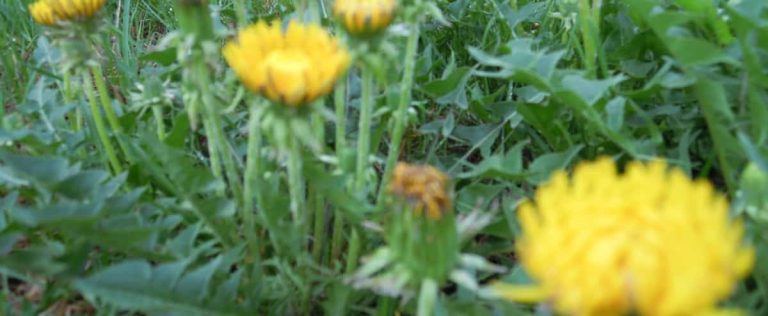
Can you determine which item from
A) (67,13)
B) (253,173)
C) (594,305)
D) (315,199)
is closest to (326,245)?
(315,199)

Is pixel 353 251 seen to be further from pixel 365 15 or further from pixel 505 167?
pixel 365 15

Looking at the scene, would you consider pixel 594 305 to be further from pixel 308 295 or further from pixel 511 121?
pixel 511 121

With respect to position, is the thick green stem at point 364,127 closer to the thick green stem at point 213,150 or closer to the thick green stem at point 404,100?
the thick green stem at point 404,100

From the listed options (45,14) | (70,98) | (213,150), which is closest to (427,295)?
(213,150)

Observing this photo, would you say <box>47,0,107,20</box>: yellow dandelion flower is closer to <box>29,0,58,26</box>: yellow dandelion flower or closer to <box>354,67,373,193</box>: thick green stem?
<box>29,0,58,26</box>: yellow dandelion flower

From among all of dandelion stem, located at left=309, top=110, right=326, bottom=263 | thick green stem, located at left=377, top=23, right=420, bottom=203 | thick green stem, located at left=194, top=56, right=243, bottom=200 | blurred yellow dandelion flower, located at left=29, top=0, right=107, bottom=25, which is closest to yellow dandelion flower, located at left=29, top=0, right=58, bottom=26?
blurred yellow dandelion flower, located at left=29, top=0, right=107, bottom=25
